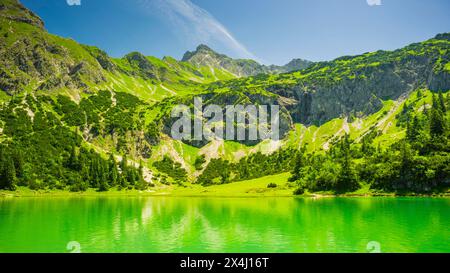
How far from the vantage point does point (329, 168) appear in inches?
6668

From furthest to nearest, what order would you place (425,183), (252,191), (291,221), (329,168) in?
1. (252,191)
2. (329,168)
3. (425,183)
4. (291,221)

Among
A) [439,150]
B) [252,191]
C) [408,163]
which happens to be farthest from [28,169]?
[439,150]

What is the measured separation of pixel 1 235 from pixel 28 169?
163788mm

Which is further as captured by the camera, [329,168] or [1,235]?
[329,168]

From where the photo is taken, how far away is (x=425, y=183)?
13475 cm

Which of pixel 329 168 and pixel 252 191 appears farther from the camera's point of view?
pixel 252 191
